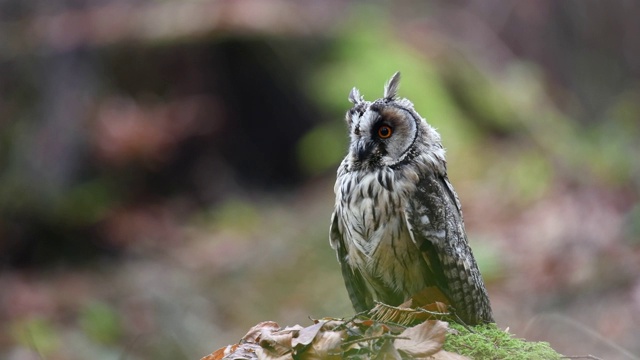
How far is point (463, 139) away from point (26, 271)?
5.33 metres

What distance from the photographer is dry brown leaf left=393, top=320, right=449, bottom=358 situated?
2.97 metres

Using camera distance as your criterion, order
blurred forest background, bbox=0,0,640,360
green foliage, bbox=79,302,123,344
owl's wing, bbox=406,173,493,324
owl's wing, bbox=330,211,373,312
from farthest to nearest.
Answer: blurred forest background, bbox=0,0,640,360 → green foliage, bbox=79,302,123,344 → owl's wing, bbox=330,211,373,312 → owl's wing, bbox=406,173,493,324

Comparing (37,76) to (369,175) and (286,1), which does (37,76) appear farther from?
(369,175)

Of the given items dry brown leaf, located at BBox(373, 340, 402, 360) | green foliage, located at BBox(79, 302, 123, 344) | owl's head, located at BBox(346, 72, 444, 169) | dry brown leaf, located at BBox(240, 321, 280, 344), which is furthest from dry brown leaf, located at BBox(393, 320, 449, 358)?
green foliage, located at BBox(79, 302, 123, 344)

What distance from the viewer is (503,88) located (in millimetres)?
11859

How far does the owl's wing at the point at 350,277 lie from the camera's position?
4535mm

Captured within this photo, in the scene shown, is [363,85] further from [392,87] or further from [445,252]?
[445,252]

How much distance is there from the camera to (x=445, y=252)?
418 cm

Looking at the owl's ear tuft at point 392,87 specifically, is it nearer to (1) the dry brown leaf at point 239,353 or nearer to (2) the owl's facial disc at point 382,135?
(2) the owl's facial disc at point 382,135

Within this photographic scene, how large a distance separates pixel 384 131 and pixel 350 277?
79 cm

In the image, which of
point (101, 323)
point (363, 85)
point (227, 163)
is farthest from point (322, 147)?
point (101, 323)

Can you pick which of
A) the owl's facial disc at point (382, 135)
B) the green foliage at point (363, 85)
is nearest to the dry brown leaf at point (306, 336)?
the owl's facial disc at point (382, 135)

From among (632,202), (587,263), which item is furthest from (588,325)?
(632,202)

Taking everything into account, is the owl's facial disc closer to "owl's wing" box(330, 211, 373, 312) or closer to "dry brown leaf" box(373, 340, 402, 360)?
"owl's wing" box(330, 211, 373, 312)
